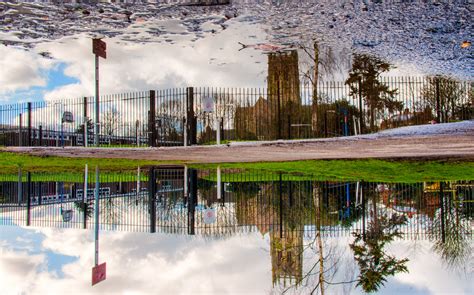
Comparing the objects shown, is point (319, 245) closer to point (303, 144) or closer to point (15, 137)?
point (303, 144)

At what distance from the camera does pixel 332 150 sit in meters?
11.3

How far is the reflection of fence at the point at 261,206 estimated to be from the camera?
6023 millimetres

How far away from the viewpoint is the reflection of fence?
6023 mm

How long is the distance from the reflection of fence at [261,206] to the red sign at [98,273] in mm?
1481

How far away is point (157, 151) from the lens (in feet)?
46.0

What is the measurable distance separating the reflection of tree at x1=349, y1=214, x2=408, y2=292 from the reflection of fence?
0.14 meters

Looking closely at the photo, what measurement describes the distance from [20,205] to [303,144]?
743cm

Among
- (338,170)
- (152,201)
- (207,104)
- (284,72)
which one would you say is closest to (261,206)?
(152,201)

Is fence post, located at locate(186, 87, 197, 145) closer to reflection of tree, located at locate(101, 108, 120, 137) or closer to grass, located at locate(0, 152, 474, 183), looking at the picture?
grass, located at locate(0, 152, 474, 183)

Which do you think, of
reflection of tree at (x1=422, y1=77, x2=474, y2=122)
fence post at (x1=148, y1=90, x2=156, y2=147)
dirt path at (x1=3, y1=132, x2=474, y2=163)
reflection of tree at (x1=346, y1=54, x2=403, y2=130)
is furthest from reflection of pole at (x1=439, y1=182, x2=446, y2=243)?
reflection of tree at (x1=422, y1=77, x2=474, y2=122)

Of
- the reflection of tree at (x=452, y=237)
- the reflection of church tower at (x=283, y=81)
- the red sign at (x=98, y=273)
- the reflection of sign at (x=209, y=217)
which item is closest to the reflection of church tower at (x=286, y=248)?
the reflection of sign at (x=209, y=217)

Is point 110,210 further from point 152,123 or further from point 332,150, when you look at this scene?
point 152,123

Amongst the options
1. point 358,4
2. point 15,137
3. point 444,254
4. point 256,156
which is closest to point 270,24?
point 358,4

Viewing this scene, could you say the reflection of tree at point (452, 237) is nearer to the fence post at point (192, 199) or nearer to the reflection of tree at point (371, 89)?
the fence post at point (192, 199)
